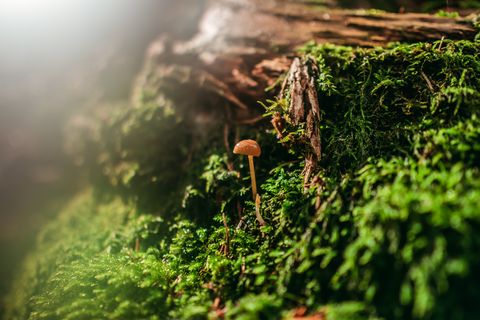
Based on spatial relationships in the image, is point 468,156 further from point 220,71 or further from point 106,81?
point 106,81

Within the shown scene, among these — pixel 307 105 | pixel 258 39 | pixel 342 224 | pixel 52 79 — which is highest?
pixel 52 79

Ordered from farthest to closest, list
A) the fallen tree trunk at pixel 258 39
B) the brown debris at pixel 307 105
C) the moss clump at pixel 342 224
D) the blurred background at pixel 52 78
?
the blurred background at pixel 52 78 → the fallen tree trunk at pixel 258 39 → the brown debris at pixel 307 105 → the moss clump at pixel 342 224

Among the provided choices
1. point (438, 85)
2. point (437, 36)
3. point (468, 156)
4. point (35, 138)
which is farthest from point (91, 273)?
point (35, 138)

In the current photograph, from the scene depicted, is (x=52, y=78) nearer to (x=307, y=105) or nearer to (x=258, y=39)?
(x=258, y=39)

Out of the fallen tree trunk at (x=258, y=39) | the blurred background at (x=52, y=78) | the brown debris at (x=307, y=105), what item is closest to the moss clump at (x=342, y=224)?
the brown debris at (x=307, y=105)

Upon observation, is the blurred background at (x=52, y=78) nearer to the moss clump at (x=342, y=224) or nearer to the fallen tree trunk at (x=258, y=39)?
the fallen tree trunk at (x=258, y=39)

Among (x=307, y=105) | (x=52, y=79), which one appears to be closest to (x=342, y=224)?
(x=307, y=105)
